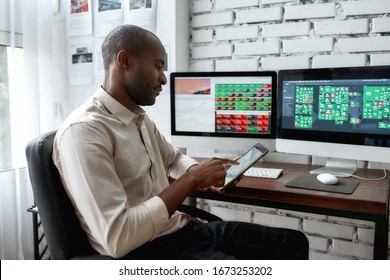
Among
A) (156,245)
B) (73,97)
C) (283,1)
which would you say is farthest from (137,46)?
(73,97)

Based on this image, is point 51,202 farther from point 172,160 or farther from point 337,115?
point 337,115

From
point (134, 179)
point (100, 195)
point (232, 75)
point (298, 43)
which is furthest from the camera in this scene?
point (298, 43)

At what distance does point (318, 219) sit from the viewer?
6.19 feet

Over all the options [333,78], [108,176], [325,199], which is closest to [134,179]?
[108,176]

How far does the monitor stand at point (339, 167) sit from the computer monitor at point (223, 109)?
25 cm

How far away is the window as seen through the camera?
75.0 inches

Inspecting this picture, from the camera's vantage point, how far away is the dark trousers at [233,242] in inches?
45.3

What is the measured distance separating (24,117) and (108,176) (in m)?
1.29

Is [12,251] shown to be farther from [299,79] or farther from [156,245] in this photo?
[299,79]

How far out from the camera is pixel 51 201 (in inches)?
38.0

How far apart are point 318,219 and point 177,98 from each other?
95cm

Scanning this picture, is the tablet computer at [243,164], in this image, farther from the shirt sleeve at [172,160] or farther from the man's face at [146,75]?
the man's face at [146,75]

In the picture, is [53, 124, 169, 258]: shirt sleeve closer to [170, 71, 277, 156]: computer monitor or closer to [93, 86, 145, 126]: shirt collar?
[93, 86, 145, 126]: shirt collar

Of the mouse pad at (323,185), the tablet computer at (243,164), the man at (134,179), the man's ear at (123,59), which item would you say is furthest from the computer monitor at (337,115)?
the man's ear at (123,59)
